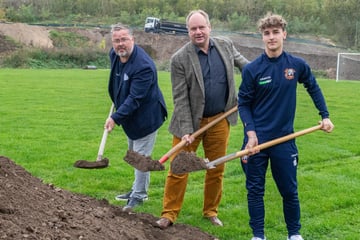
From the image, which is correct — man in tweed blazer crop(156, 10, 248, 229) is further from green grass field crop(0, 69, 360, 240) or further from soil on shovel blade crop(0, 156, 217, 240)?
green grass field crop(0, 69, 360, 240)

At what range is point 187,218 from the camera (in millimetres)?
6383

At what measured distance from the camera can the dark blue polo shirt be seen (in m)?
5.77

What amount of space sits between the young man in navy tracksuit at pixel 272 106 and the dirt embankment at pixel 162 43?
43718 mm

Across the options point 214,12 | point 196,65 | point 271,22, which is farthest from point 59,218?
point 214,12

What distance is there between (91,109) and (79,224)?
1225cm

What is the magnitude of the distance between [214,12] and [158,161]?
7713 centimetres

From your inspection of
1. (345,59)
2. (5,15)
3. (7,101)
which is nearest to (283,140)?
(7,101)

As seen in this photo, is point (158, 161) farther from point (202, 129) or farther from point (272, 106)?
point (272, 106)

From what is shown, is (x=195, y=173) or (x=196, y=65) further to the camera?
(x=195, y=173)

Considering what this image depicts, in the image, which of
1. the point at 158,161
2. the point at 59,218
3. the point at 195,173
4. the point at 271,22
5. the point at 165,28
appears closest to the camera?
the point at 59,218

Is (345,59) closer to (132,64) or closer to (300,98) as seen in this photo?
(300,98)

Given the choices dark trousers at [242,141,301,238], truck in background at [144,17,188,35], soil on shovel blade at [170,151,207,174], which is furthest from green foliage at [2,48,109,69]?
dark trousers at [242,141,301,238]

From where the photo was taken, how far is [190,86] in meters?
5.80

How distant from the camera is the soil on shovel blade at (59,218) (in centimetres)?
424
